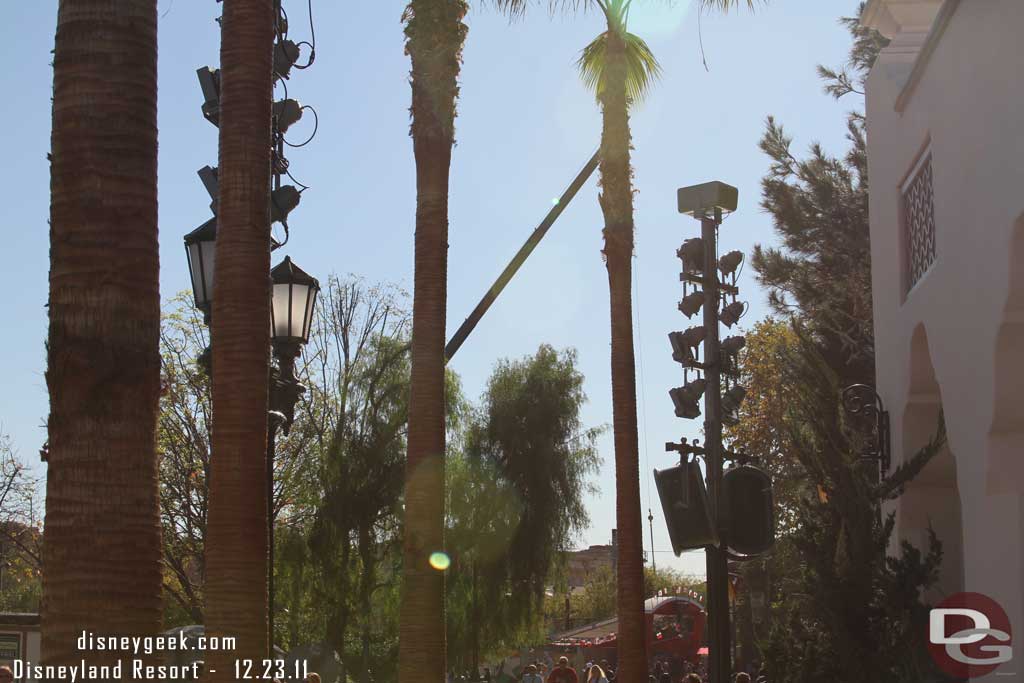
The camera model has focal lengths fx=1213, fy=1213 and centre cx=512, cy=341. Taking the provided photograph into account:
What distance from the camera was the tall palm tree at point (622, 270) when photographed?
12.8m

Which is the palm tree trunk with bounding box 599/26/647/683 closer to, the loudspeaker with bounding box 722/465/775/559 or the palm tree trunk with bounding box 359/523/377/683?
the loudspeaker with bounding box 722/465/775/559

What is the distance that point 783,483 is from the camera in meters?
33.2

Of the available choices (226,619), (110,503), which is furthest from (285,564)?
(110,503)

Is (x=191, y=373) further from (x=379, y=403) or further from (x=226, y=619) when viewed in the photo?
(x=226, y=619)

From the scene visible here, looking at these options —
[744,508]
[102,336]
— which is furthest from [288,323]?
[102,336]

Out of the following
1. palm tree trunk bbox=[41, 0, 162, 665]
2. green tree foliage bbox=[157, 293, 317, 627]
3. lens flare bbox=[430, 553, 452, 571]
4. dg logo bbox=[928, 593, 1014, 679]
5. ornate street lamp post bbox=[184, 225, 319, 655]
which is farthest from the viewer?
green tree foliage bbox=[157, 293, 317, 627]

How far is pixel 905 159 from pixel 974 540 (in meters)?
4.28

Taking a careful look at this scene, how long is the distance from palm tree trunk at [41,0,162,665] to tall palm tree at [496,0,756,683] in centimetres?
883

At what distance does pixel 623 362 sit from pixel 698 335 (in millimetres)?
3769

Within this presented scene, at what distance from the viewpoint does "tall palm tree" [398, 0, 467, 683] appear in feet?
31.8

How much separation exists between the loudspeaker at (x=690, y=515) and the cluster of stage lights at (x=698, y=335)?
0.91 meters

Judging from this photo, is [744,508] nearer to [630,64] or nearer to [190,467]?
[630,64]

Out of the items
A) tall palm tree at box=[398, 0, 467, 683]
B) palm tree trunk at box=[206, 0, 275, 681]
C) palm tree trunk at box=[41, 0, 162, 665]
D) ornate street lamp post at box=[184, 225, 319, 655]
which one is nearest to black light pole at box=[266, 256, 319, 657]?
ornate street lamp post at box=[184, 225, 319, 655]

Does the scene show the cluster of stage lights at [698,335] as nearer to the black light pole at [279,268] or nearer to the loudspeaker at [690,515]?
the loudspeaker at [690,515]
